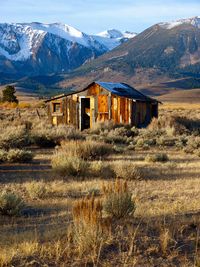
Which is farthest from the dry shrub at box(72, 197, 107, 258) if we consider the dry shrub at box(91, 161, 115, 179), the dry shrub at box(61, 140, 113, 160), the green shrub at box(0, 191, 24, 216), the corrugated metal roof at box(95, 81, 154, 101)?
the corrugated metal roof at box(95, 81, 154, 101)

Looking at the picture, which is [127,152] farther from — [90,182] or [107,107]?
[107,107]

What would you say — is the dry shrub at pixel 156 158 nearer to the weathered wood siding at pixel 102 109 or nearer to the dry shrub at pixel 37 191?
the dry shrub at pixel 37 191

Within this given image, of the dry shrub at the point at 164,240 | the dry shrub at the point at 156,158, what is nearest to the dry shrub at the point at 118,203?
the dry shrub at the point at 164,240

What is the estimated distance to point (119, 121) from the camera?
2703 centimetres

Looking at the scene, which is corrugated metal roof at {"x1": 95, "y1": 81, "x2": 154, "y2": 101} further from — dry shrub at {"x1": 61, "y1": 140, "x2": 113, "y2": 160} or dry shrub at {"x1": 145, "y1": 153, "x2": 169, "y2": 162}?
dry shrub at {"x1": 145, "y1": 153, "x2": 169, "y2": 162}

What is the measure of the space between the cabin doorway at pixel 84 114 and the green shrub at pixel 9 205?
20629mm

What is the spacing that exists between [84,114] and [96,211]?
76.2ft

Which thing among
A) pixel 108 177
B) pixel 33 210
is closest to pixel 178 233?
pixel 33 210

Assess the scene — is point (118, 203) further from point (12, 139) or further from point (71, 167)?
point (12, 139)

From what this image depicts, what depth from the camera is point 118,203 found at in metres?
6.36

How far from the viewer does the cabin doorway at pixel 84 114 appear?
28131 millimetres

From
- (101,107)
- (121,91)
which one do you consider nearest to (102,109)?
(101,107)

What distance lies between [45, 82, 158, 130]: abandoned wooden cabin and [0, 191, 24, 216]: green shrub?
1926 cm

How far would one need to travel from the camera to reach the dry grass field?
5.00m
